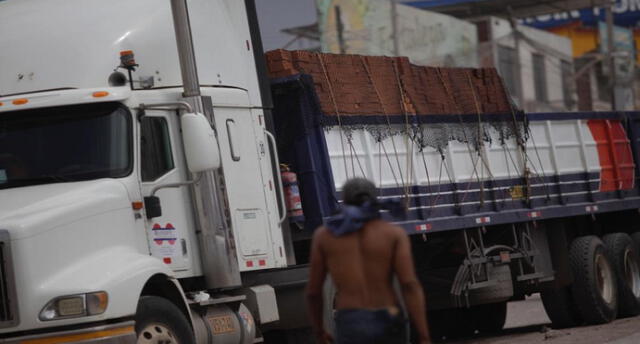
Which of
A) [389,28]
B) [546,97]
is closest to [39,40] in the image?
[389,28]

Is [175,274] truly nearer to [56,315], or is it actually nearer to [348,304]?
[56,315]

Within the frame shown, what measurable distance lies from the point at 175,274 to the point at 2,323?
1.71m

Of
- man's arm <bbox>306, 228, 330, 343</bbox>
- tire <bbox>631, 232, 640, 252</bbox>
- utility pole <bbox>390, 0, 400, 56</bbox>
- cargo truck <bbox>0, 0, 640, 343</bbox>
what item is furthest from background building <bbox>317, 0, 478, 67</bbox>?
man's arm <bbox>306, 228, 330, 343</bbox>

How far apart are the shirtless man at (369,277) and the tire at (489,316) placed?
1066 centimetres

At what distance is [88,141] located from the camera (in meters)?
9.80

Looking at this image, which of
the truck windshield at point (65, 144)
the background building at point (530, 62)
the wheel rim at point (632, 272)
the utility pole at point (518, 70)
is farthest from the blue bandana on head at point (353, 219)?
the utility pole at point (518, 70)

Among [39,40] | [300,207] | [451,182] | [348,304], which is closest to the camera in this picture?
[348,304]

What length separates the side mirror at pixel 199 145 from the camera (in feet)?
31.8

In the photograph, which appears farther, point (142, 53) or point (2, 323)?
point (142, 53)

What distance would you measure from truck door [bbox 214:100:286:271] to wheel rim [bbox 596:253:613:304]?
6.39m

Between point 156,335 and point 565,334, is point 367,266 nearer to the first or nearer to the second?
point 156,335

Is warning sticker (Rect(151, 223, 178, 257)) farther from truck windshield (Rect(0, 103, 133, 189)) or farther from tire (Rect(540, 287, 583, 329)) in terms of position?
tire (Rect(540, 287, 583, 329))

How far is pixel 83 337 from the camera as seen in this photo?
8.97 metres

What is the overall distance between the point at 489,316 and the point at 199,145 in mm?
8496
